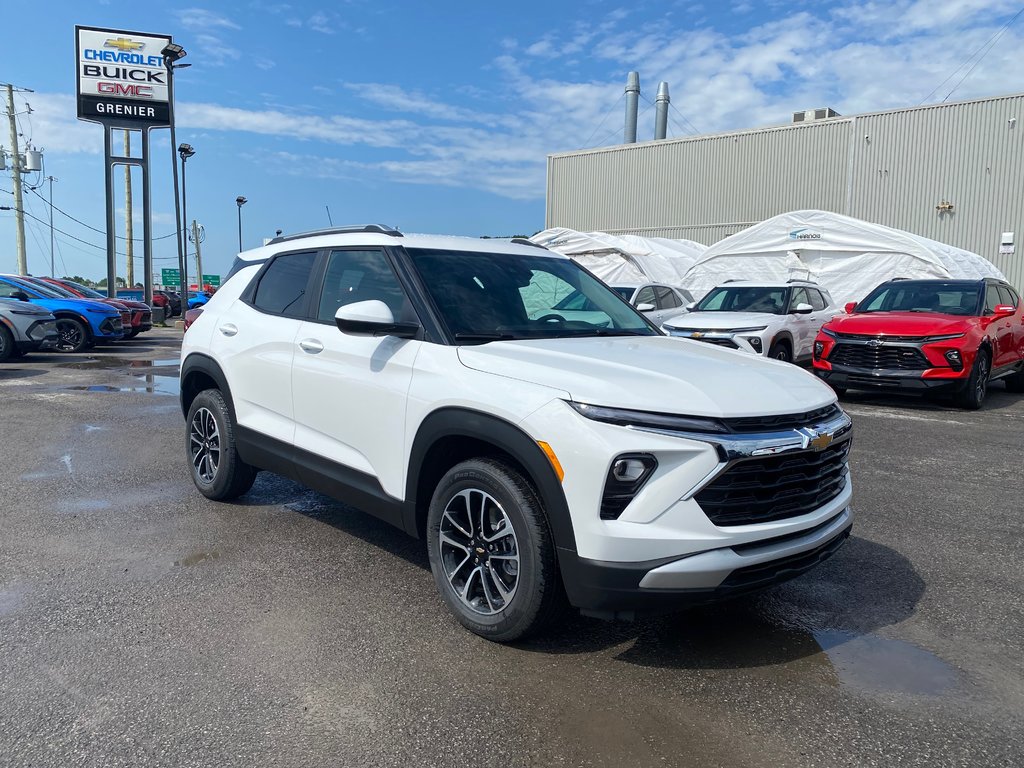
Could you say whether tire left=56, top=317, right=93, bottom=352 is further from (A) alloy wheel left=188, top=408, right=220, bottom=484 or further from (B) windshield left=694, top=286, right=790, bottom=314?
(A) alloy wheel left=188, top=408, right=220, bottom=484

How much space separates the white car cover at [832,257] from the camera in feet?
61.1

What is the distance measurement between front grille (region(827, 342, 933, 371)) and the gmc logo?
29770mm

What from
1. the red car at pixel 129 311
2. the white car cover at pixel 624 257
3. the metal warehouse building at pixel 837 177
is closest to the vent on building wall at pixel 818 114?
the metal warehouse building at pixel 837 177

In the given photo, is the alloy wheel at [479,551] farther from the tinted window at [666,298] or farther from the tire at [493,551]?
the tinted window at [666,298]

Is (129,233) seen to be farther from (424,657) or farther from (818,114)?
(424,657)

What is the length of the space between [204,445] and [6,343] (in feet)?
39.4

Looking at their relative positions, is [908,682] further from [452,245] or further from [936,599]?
[452,245]

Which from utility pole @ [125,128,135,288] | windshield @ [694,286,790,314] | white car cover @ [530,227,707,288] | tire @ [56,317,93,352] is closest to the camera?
windshield @ [694,286,790,314]

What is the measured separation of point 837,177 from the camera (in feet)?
86.9

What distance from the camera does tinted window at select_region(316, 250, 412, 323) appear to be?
13.3 feet

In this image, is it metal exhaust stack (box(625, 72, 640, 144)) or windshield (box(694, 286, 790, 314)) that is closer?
windshield (box(694, 286, 790, 314))

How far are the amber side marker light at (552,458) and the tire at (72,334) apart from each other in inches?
673

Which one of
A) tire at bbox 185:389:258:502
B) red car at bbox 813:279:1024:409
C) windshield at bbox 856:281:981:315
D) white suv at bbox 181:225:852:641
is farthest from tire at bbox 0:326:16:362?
windshield at bbox 856:281:981:315

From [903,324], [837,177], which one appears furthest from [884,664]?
[837,177]
